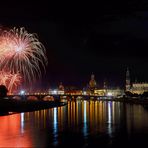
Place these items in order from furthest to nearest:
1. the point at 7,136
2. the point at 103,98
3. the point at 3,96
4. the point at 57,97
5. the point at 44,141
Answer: the point at 103,98 → the point at 57,97 → the point at 3,96 → the point at 7,136 → the point at 44,141

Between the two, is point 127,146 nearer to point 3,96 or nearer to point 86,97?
point 3,96

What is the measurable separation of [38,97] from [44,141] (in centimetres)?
11049

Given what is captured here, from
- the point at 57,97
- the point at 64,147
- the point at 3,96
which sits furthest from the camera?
the point at 57,97

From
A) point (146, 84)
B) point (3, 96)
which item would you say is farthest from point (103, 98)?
point (3, 96)

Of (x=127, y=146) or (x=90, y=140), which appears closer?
(x=127, y=146)

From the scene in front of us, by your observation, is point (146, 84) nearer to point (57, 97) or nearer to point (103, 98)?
point (103, 98)

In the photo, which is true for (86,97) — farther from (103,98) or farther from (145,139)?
(145,139)

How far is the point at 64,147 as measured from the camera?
22953 mm

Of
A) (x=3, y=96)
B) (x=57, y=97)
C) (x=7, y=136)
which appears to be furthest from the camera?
(x=57, y=97)

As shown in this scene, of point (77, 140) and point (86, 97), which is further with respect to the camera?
point (86, 97)

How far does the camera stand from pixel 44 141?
25.9m

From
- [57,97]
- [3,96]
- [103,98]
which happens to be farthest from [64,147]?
[103,98]

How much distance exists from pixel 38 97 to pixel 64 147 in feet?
373

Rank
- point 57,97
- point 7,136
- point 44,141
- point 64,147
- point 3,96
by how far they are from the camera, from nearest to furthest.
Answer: point 64,147 < point 44,141 < point 7,136 < point 3,96 < point 57,97
